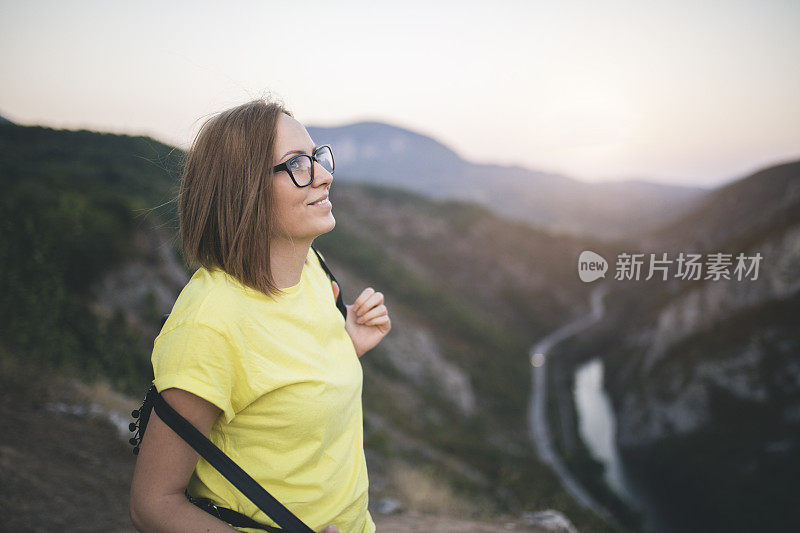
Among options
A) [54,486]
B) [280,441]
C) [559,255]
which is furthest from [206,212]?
[559,255]

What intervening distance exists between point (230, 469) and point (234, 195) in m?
0.87

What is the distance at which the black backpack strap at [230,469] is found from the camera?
120cm

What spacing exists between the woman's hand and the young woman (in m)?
0.27

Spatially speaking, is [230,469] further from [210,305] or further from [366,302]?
[366,302]

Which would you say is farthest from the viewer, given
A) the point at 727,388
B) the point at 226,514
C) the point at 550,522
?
the point at 727,388

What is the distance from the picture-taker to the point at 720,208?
4091 cm

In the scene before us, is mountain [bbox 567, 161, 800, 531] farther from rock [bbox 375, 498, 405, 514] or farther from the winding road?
rock [bbox 375, 498, 405, 514]

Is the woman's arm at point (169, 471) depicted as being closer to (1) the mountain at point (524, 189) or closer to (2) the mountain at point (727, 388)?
(2) the mountain at point (727, 388)

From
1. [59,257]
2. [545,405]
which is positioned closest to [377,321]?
[59,257]

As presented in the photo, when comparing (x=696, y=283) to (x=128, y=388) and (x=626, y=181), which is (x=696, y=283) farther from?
(x=626, y=181)

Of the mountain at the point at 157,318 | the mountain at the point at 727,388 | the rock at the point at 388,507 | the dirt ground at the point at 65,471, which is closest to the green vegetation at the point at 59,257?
the mountain at the point at 157,318

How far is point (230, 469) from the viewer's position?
134cm

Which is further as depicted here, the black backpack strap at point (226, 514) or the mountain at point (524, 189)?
the mountain at point (524, 189)

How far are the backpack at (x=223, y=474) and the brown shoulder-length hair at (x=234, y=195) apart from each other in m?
0.32
